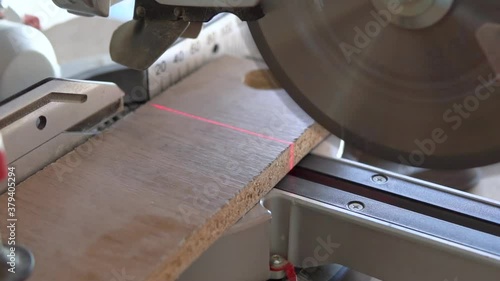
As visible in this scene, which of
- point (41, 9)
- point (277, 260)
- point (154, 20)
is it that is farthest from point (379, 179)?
point (41, 9)

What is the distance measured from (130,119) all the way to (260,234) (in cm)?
44

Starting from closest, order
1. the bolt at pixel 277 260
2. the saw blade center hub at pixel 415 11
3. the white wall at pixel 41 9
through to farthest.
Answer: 1. the saw blade center hub at pixel 415 11
2. the bolt at pixel 277 260
3. the white wall at pixel 41 9

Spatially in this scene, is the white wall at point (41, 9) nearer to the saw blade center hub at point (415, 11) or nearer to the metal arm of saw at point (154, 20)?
the metal arm of saw at point (154, 20)

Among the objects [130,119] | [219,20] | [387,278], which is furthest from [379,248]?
[219,20]

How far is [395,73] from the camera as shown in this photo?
106 cm

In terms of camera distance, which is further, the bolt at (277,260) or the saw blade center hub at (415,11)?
the bolt at (277,260)

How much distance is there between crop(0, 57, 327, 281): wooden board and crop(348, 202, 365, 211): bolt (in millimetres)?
162

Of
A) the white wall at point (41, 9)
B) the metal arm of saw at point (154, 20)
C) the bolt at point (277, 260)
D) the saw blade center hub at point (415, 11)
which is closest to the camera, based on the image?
the saw blade center hub at point (415, 11)

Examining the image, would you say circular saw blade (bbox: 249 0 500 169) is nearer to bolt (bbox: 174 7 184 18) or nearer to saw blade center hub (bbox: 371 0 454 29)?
saw blade center hub (bbox: 371 0 454 29)

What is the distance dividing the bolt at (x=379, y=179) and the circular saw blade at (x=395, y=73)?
0.21 m

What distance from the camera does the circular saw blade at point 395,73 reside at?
990 millimetres

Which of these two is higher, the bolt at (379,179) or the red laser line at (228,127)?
the red laser line at (228,127)

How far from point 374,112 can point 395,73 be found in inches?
2.9

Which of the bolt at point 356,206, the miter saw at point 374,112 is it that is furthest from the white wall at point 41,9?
the bolt at point 356,206
